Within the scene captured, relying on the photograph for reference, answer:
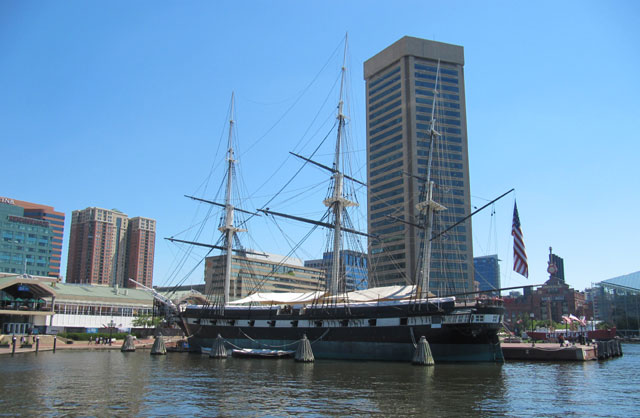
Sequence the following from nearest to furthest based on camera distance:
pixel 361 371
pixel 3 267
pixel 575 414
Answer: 1. pixel 575 414
2. pixel 361 371
3. pixel 3 267

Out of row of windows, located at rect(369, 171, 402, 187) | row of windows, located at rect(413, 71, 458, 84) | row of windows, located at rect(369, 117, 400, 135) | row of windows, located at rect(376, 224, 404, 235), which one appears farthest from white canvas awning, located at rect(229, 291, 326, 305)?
row of windows, located at rect(413, 71, 458, 84)

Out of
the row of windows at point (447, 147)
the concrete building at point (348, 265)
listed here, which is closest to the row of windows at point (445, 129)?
the row of windows at point (447, 147)

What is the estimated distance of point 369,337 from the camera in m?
44.3

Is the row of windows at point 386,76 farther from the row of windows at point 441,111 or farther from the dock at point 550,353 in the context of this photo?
the dock at point 550,353

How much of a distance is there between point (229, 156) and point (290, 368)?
35874 mm

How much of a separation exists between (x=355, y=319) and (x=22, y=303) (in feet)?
168

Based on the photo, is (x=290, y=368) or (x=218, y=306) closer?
(x=290, y=368)

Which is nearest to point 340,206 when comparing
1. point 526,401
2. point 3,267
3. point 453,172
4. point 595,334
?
point 526,401

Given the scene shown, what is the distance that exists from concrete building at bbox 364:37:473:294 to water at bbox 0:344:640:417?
88.9m

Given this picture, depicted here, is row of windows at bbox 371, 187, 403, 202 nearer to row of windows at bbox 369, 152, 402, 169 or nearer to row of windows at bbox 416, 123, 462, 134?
row of windows at bbox 369, 152, 402, 169

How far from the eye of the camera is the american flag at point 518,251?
126 ft

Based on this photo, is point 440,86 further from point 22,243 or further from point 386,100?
point 22,243

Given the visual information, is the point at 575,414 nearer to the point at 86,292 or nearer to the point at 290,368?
the point at 290,368

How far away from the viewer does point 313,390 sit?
26.3 meters
